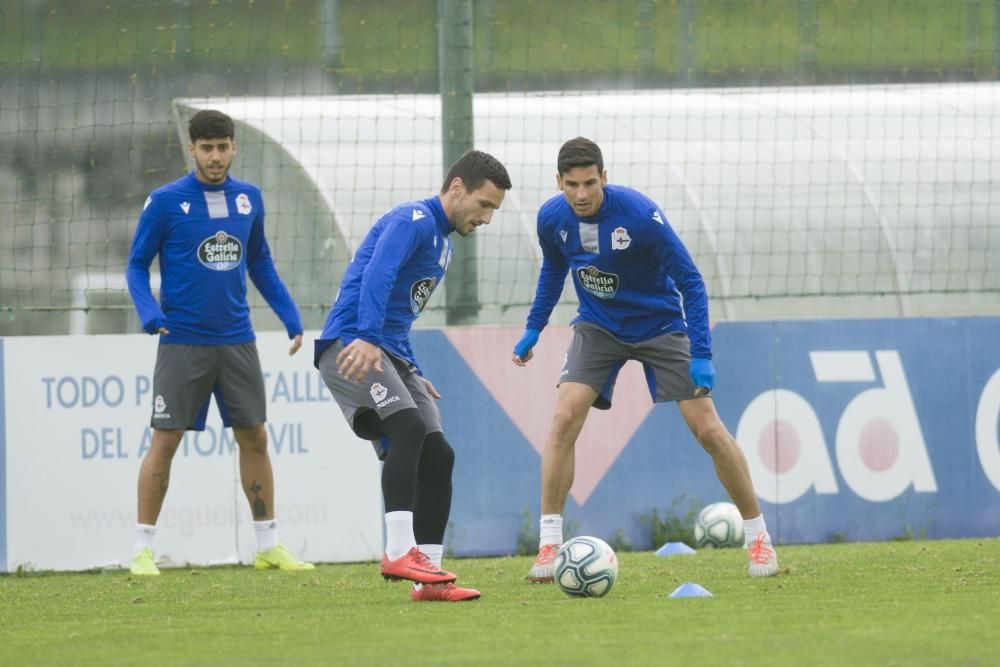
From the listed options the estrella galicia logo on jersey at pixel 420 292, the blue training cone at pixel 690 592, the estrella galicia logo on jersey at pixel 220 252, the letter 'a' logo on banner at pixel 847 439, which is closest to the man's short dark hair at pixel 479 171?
the estrella galicia logo on jersey at pixel 420 292

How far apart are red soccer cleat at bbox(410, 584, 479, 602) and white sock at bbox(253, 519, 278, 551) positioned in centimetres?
245

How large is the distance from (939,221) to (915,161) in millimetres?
467

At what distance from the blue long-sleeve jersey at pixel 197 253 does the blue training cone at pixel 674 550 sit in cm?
278

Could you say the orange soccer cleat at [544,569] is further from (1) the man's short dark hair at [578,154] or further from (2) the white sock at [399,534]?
(1) the man's short dark hair at [578,154]

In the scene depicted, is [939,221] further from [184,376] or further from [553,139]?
[184,376]

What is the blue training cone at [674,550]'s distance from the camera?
980cm

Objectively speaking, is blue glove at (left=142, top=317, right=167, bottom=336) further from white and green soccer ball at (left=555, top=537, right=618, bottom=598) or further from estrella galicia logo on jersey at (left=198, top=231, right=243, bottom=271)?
white and green soccer ball at (left=555, top=537, right=618, bottom=598)

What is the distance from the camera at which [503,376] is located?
10359 mm

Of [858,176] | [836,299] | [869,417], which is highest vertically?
[858,176]

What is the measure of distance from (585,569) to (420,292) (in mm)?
1354

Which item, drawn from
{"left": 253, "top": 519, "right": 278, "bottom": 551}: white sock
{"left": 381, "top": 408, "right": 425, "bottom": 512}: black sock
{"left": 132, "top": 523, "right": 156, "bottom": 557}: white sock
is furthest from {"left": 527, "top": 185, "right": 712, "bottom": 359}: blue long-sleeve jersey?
{"left": 132, "top": 523, "right": 156, "bottom": 557}: white sock

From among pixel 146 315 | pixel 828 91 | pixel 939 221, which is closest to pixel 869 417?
pixel 939 221

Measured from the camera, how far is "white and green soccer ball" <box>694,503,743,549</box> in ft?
33.2

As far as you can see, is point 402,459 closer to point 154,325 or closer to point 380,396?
point 380,396
